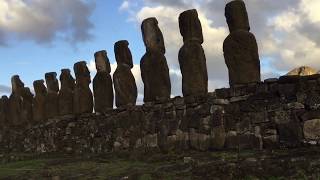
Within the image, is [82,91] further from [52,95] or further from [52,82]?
[52,82]

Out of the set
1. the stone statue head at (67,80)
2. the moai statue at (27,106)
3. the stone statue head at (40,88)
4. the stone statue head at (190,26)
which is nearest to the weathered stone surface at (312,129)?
the stone statue head at (190,26)

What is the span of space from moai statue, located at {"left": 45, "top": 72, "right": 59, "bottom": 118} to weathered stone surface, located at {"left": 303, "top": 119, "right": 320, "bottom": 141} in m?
11.8

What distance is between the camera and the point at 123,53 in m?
16.4

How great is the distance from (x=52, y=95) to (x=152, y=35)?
773 cm

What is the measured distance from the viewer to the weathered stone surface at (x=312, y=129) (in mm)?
10391

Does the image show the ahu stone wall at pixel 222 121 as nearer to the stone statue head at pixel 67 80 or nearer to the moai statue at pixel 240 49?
the moai statue at pixel 240 49

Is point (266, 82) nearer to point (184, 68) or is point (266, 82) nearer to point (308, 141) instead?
A: point (308, 141)

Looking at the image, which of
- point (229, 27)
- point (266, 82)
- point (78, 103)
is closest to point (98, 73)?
point (78, 103)

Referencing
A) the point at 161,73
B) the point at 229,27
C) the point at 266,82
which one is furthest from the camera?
the point at 161,73

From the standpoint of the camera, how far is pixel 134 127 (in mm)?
14875

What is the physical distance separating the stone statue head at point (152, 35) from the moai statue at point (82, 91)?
3939mm

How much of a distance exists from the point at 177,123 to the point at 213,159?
301 cm

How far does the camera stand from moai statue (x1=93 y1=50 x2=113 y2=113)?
665 inches

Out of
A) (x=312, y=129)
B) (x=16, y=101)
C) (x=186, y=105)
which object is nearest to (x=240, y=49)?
(x=186, y=105)
